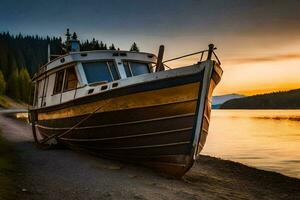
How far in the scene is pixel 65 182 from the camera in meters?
10.5

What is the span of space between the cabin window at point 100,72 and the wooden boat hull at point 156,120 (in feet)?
4.55

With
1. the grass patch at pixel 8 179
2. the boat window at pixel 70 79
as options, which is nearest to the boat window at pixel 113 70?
the boat window at pixel 70 79

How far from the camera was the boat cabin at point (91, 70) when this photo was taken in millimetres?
14975

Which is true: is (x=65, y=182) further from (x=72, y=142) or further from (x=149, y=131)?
(x=72, y=142)

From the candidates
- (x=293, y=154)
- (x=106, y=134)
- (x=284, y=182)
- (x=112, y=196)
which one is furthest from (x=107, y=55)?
(x=293, y=154)

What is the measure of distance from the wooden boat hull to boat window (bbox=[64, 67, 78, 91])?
185cm

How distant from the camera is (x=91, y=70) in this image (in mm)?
15250

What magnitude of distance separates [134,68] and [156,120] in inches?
173

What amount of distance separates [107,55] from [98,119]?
309 cm

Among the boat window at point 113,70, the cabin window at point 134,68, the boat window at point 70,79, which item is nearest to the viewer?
the boat window at point 113,70

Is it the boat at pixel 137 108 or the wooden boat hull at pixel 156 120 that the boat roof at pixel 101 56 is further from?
the wooden boat hull at pixel 156 120

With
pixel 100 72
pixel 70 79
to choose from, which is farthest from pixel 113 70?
pixel 70 79

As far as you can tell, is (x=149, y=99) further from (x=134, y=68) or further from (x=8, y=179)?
(x=8, y=179)

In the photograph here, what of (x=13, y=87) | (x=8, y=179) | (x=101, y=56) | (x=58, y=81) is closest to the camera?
(x=8, y=179)
